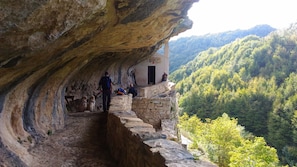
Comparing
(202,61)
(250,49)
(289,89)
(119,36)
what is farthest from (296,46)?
(119,36)

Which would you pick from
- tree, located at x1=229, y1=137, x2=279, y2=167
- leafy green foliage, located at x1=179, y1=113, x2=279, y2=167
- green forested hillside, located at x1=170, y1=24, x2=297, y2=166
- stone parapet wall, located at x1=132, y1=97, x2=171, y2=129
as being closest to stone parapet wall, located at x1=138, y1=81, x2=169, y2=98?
stone parapet wall, located at x1=132, y1=97, x2=171, y2=129

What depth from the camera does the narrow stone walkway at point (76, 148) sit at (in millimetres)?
4762

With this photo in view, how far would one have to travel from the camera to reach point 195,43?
11450 centimetres

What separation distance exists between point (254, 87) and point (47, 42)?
6568 cm

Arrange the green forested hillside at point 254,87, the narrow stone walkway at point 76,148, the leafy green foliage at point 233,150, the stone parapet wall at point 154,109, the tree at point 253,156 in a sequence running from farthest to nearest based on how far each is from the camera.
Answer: the green forested hillside at point 254,87 < the leafy green foliage at point 233,150 < the tree at point 253,156 < the stone parapet wall at point 154,109 < the narrow stone walkway at point 76,148

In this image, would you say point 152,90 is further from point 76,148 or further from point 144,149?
point 144,149

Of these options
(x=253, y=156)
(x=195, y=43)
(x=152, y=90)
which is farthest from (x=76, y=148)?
(x=195, y=43)

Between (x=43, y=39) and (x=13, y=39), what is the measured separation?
424 mm

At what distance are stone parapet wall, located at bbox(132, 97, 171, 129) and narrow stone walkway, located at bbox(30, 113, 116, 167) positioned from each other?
10.5 ft

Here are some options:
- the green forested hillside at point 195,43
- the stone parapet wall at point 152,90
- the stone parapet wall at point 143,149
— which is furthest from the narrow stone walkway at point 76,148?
the green forested hillside at point 195,43

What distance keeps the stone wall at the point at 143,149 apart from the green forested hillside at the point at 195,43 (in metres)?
89.7

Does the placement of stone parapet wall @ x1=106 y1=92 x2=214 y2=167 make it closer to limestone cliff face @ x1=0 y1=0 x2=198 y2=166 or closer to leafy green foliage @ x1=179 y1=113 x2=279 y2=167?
limestone cliff face @ x1=0 y1=0 x2=198 y2=166

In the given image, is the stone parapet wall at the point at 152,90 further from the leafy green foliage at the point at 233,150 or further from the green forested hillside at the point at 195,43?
the green forested hillside at the point at 195,43

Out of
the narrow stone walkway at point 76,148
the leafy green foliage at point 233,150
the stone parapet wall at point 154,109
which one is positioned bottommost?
the leafy green foliage at point 233,150
